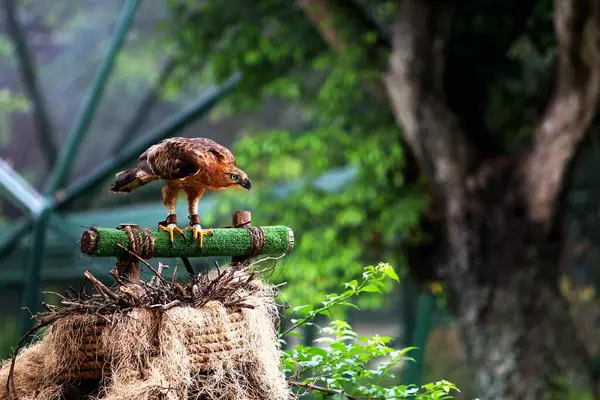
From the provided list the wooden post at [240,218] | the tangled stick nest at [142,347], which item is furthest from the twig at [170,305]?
the wooden post at [240,218]

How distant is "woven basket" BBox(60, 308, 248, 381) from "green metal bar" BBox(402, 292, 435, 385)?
11.8 ft

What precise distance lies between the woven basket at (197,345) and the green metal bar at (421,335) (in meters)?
3.58

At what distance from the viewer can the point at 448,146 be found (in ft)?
12.1

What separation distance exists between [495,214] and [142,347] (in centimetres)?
290

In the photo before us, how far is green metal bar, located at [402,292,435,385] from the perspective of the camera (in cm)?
457

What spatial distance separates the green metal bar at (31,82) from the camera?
706cm

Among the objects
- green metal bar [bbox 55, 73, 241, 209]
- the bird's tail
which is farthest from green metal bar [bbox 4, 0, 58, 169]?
the bird's tail

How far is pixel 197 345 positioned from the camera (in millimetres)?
1003

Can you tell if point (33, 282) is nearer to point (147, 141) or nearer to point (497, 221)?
point (147, 141)

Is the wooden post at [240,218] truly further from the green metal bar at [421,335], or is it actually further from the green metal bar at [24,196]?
the green metal bar at [421,335]

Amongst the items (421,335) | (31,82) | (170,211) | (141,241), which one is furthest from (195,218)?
(31,82)

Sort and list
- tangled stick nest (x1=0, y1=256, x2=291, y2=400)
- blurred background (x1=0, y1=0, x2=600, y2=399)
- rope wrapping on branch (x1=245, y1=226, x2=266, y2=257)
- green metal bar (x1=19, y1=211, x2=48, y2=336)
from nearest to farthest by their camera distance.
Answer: tangled stick nest (x1=0, y1=256, x2=291, y2=400), rope wrapping on branch (x1=245, y1=226, x2=266, y2=257), green metal bar (x1=19, y1=211, x2=48, y2=336), blurred background (x1=0, y1=0, x2=600, y2=399)

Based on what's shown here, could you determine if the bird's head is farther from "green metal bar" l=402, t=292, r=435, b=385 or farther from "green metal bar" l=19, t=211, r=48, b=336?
"green metal bar" l=402, t=292, r=435, b=385

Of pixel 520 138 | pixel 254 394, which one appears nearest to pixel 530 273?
pixel 520 138
